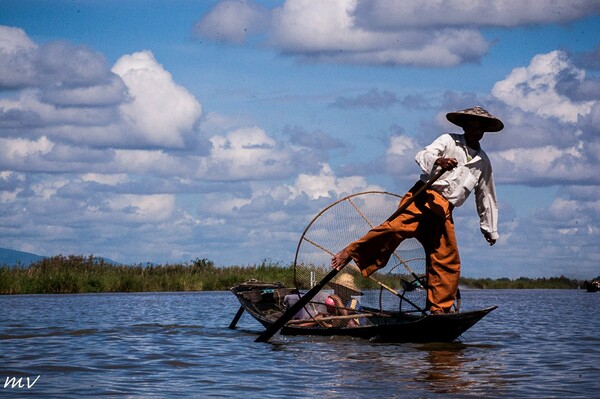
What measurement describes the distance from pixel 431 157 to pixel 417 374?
216cm

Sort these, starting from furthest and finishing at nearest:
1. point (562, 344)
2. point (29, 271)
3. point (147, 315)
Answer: point (29, 271) → point (147, 315) → point (562, 344)

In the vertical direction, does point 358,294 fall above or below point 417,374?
above

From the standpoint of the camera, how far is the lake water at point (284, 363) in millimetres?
7262

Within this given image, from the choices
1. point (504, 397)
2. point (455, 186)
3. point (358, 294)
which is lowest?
point (504, 397)

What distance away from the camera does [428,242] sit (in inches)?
378

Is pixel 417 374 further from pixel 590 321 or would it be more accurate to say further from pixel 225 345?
pixel 590 321

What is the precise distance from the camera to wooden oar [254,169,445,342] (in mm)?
9078

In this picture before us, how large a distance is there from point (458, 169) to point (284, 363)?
8.22 feet

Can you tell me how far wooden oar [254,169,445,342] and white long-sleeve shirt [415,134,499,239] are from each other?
0.52 ft

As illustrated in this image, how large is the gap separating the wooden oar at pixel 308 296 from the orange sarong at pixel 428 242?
0.34 feet

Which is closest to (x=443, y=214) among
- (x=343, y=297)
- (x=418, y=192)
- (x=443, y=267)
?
(x=418, y=192)

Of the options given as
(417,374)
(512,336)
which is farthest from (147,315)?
(417,374)

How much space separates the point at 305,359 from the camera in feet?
30.5

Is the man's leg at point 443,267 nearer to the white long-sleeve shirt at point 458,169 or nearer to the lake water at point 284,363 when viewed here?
the white long-sleeve shirt at point 458,169
